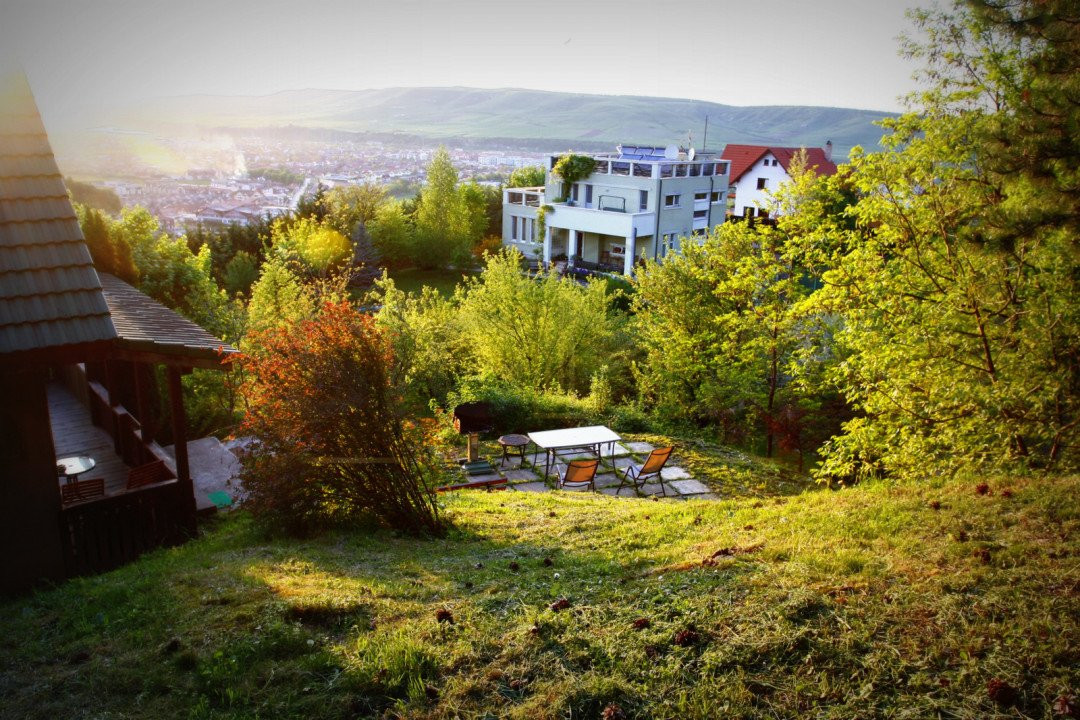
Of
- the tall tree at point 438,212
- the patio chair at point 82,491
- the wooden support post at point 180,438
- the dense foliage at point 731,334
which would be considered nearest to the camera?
the patio chair at point 82,491

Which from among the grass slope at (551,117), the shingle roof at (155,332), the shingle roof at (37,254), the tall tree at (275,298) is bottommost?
the tall tree at (275,298)

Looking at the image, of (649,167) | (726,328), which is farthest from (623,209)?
(726,328)

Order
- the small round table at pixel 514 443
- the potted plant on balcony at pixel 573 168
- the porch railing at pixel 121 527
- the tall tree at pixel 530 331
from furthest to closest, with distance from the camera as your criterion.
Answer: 1. the potted plant on balcony at pixel 573 168
2. the tall tree at pixel 530 331
3. the small round table at pixel 514 443
4. the porch railing at pixel 121 527

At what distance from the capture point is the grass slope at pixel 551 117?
6844cm

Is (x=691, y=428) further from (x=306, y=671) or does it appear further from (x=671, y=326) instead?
(x=306, y=671)

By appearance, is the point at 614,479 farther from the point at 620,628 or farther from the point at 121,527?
the point at 620,628

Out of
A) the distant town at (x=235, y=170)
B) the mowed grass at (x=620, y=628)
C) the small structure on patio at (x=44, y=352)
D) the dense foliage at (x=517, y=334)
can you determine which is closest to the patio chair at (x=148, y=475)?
the small structure on patio at (x=44, y=352)

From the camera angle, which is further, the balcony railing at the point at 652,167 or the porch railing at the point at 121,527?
the balcony railing at the point at 652,167

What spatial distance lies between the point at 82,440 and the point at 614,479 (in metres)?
8.28

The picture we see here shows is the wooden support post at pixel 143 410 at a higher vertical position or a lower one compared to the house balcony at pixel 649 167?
lower

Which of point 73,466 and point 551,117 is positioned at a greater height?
point 551,117

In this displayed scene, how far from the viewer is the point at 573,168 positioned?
44.2 metres

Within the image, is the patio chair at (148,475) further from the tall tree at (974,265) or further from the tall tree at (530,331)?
the tall tree at (530,331)

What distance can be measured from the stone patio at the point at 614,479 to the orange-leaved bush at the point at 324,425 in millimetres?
4350
